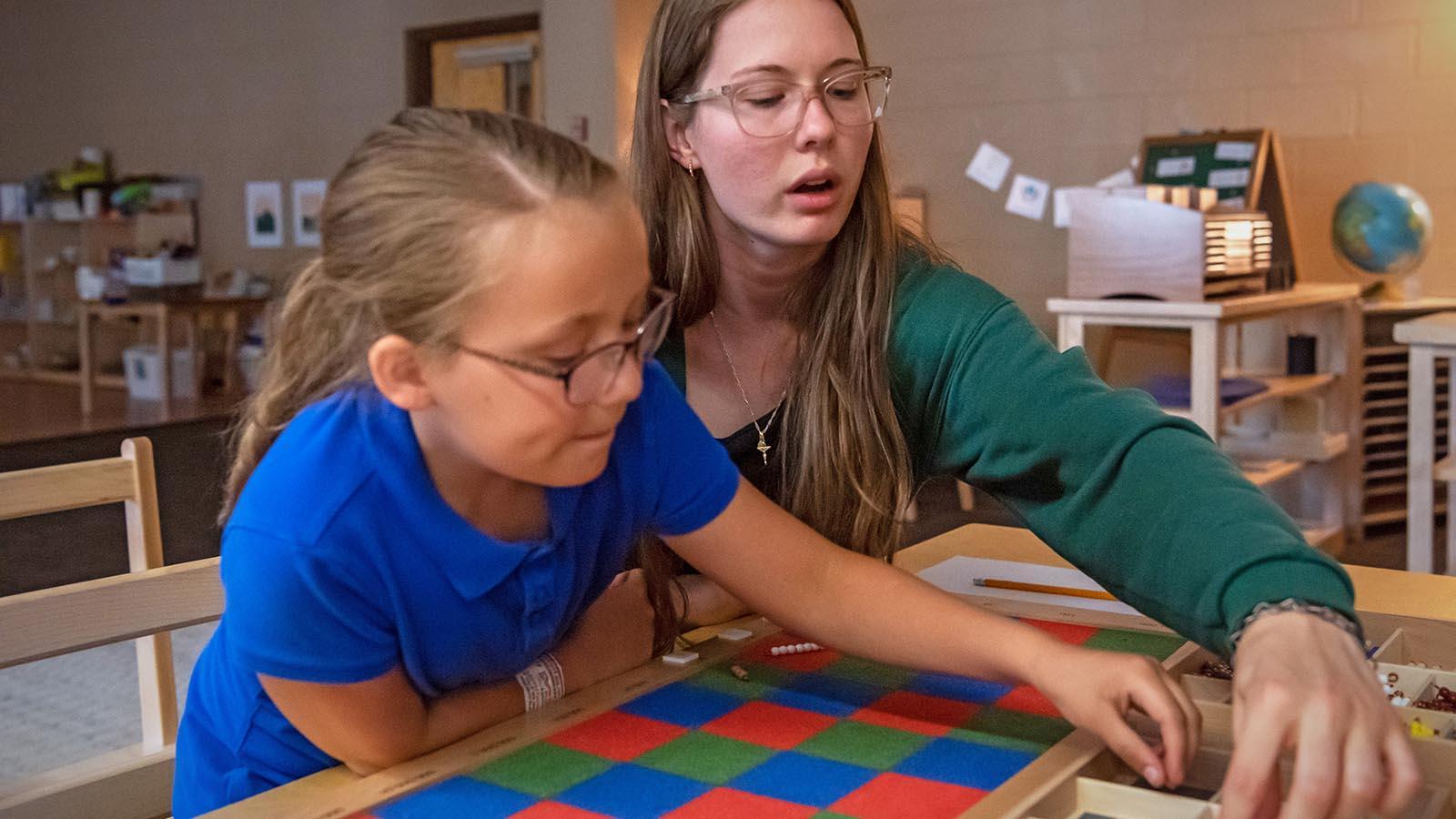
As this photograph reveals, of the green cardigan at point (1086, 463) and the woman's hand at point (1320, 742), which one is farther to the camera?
the green cardigan at point (1086, 463)

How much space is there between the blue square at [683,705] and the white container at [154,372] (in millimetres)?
7617

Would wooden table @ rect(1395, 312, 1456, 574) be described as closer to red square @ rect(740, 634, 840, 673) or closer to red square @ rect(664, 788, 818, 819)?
red square @ rect(740, 634, 840, 673)

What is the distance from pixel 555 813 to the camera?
0.85 m

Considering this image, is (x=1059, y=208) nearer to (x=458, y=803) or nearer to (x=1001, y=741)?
(x=1001, y=741)

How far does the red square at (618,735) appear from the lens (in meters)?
0.94

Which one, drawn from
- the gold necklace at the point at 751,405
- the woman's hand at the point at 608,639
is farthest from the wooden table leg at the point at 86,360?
the woman's hand at the point at 608,639

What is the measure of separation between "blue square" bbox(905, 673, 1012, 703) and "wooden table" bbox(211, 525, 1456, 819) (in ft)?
0.54

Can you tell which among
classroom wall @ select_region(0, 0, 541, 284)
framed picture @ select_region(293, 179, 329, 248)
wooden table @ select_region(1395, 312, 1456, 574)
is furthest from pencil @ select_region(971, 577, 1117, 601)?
framed picture @ select_region(293, 179, 329, 248)

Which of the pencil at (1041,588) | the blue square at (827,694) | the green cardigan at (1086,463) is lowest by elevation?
the blue square at (827,694)

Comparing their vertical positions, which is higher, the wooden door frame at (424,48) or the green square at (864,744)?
the wooden door frame at (424,48)

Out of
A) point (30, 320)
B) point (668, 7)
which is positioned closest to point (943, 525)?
point (668, 7)

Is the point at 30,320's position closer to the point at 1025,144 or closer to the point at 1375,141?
the point at 1025,144

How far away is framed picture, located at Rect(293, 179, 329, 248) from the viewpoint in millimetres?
8172

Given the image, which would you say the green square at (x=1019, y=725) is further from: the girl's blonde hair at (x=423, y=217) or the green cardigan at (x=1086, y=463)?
the girl's blonde hair at (x=423, y=217)
